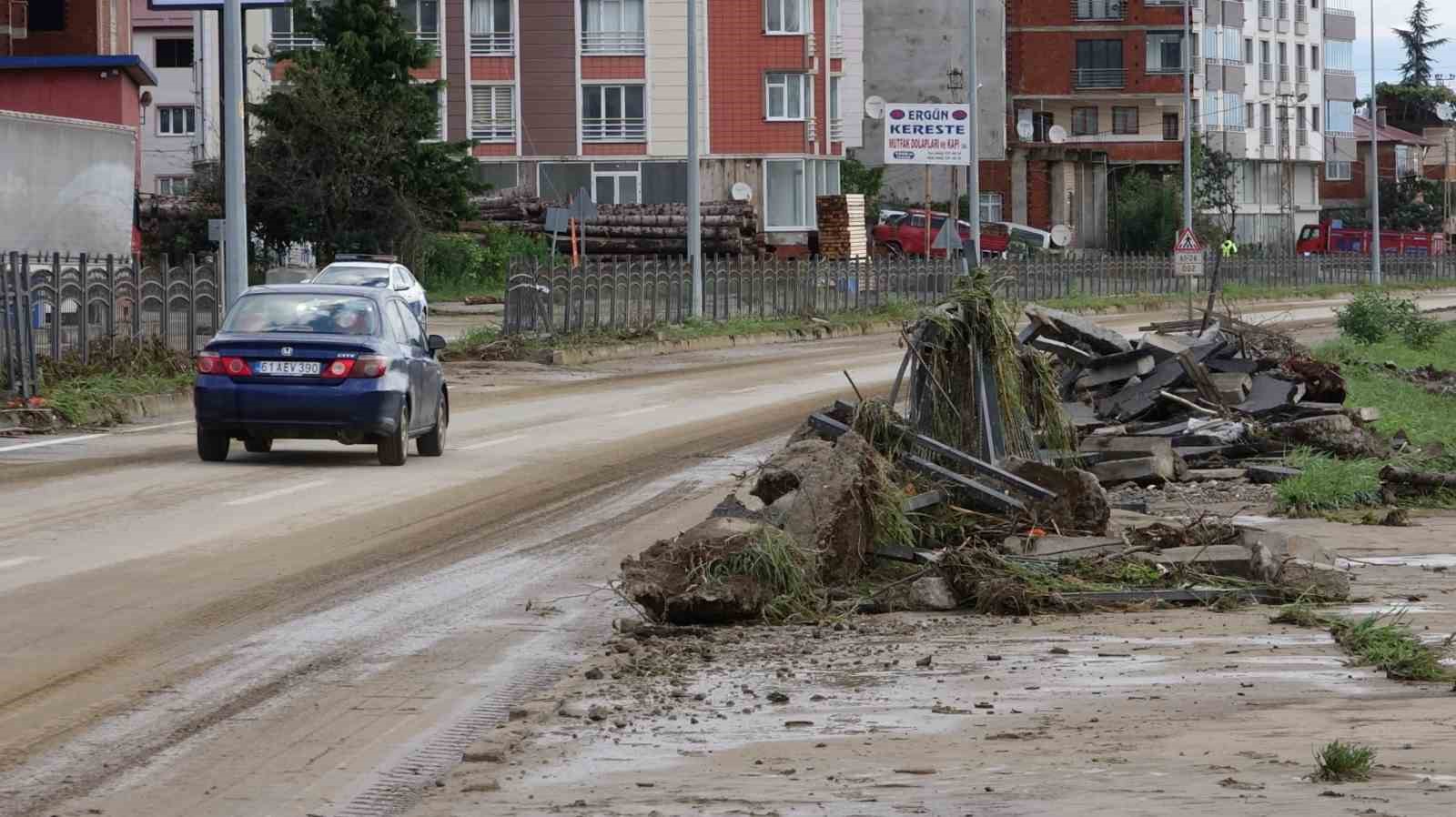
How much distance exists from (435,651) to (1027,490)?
13.9 ft

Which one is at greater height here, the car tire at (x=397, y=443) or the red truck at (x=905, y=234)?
the red truck at (x=905, y=234)

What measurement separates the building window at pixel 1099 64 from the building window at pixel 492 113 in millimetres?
39994

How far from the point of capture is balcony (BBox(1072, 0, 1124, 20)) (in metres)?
106

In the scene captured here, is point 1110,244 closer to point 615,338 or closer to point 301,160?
point 301,160

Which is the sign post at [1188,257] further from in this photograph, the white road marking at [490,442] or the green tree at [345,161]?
the white road marking at [490,442]

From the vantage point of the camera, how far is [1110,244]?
99125 millimetres

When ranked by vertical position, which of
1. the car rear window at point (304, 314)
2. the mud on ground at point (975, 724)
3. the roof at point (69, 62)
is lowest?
the mud on ground at point (975, 724)

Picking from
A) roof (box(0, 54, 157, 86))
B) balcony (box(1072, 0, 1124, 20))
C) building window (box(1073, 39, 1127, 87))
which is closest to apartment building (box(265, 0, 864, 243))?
roof (box(0, 54, 157, 86))

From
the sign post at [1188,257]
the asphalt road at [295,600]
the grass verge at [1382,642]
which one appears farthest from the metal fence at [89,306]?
the sign post at [1188,257]

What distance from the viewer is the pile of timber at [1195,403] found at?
18594 mm

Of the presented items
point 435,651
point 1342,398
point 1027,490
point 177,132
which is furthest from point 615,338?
point 177,132

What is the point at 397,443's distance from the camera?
18.9 m

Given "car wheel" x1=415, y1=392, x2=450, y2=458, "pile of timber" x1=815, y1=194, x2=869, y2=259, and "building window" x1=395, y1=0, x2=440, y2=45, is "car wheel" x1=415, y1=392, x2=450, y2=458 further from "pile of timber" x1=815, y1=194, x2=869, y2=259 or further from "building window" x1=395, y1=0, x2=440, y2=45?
"building window" x1=395, y1=0, x2=440, y2=45

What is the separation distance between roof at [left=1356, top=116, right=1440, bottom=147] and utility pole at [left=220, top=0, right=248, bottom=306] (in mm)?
107624
